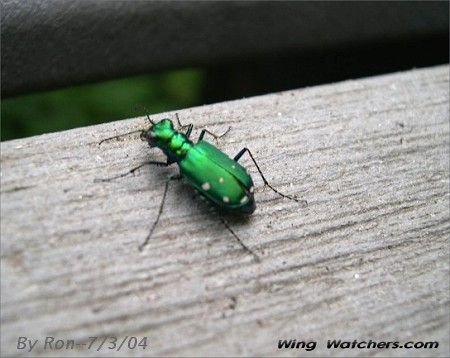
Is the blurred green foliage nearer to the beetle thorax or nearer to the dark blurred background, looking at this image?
the dark blurred background

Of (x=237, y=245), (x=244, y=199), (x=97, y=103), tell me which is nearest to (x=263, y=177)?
(x=244, y=199)

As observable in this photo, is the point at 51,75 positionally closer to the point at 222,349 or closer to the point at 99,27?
the point at 99,27

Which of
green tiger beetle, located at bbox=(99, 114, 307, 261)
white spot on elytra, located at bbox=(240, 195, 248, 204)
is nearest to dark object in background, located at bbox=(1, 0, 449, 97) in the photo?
green tiger beetle, located at bbox=(99, 114, 307, 261)

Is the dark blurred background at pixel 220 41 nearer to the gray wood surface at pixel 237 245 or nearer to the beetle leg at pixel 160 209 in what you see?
the gray wood surface at pixel 237 245

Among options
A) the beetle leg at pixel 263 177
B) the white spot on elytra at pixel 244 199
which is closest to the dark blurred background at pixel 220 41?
the beetle leg at pixel 263 177

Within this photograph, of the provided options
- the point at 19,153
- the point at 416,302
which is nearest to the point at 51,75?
the point at 19,153
